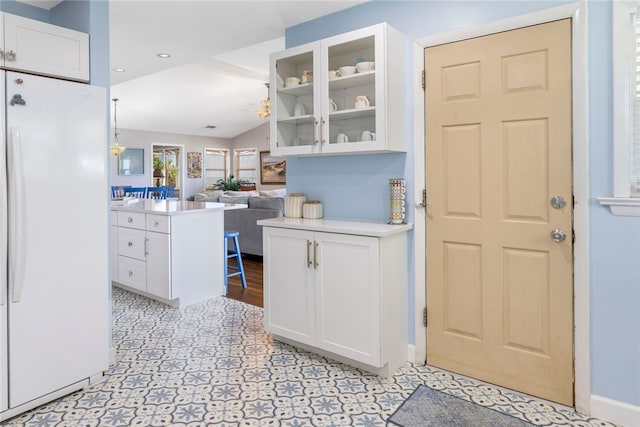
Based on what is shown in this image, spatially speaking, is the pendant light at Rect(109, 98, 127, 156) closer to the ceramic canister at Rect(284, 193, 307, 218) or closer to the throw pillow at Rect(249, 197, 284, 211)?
the throw pillow at Rect(249, 197, 284, 211)

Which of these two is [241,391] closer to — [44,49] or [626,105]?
[44,49]

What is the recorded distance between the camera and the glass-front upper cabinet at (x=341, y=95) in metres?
2.43

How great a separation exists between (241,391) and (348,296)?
2.64ft

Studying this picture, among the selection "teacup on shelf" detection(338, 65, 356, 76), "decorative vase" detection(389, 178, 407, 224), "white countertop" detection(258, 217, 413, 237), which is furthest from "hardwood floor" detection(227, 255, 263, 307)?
"teacup on shelf" detection(338, 65, 356, 76)

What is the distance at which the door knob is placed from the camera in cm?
208

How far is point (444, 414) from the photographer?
2064 millimetres

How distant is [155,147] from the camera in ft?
35.0

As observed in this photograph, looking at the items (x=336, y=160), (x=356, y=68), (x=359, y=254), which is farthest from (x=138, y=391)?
(x=356, y=68)

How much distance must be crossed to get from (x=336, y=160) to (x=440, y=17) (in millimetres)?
1114

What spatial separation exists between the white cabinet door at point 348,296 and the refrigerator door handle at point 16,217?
5.05 ft

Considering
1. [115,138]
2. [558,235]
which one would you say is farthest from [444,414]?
[115,138]

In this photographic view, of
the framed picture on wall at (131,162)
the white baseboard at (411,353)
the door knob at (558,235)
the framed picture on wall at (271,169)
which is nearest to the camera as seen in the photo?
the door knob at (558,235)

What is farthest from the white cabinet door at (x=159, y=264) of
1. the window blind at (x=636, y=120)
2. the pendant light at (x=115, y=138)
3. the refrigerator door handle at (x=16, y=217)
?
the pendant light at (x=115, y=138)

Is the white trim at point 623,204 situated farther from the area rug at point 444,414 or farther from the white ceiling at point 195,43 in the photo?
the white ceiling at point 195,43
